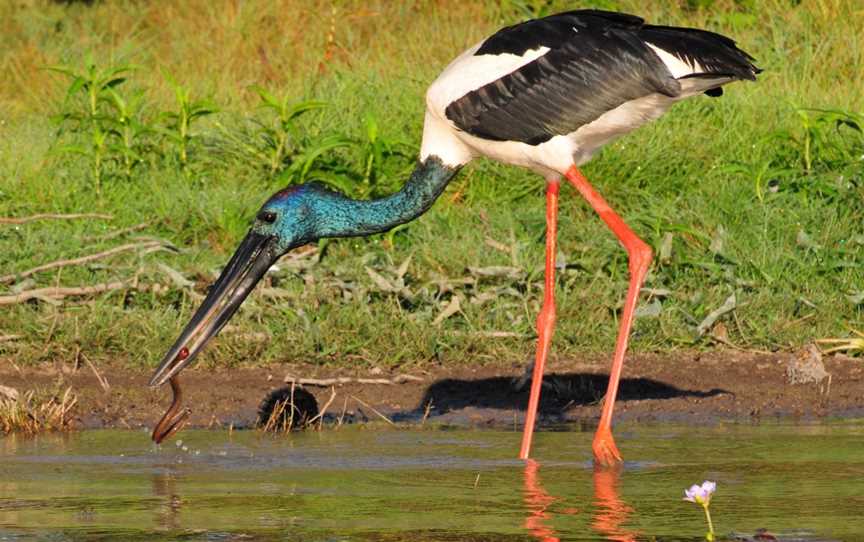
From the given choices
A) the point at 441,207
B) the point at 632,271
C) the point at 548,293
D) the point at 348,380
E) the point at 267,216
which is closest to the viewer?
the point at 267,216

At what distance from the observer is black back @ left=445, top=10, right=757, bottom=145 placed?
20.3 ft

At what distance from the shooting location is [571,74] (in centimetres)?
629

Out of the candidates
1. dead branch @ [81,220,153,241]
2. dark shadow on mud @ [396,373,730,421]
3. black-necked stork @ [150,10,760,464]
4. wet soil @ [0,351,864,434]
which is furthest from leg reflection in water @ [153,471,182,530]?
dead branch @ [81,220,153,241]

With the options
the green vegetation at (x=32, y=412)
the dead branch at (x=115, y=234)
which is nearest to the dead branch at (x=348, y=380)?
the green vegetation at (x=32, y=412)

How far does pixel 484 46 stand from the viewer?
649cm

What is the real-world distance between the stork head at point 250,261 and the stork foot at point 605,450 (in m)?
1.29

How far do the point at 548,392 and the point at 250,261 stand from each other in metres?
1.57

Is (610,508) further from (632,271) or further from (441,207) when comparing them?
(441,207)

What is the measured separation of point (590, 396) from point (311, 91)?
3469mm

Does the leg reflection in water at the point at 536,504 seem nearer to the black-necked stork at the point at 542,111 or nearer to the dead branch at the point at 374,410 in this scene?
the black-necked stork at the point at 542,111

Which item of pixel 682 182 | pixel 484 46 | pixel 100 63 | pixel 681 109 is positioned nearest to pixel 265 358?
pixel 484 46

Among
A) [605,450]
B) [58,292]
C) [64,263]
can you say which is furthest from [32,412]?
[605,450]

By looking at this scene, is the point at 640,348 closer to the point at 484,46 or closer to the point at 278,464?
the point at 484,46

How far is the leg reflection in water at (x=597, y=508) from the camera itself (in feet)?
14.6
